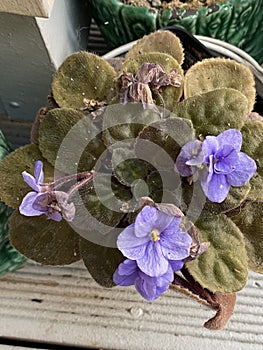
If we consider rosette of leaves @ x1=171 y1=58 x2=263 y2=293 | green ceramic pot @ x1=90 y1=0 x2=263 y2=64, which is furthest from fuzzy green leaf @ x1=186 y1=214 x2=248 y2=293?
green ceramic pot @ x1=90 y1=0 x2=263 y2=64

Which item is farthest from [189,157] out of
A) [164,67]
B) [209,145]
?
[164,67]

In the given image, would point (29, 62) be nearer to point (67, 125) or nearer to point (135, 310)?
point (67, 125)

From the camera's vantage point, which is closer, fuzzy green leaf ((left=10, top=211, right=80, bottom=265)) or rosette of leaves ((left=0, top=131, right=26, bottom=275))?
fuzzy green leaf ((left=10, top=211, right=80, bottom=265))

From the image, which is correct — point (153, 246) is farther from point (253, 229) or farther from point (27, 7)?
point (27, 7)

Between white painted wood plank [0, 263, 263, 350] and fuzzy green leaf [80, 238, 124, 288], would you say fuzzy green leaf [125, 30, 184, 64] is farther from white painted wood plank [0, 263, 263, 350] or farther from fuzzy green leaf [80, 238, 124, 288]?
white painted wood plank [0, 263, 263, 350]

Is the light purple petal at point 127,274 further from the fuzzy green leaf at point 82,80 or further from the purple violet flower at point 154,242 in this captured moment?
the fuzzy green leaf at point 82,80
